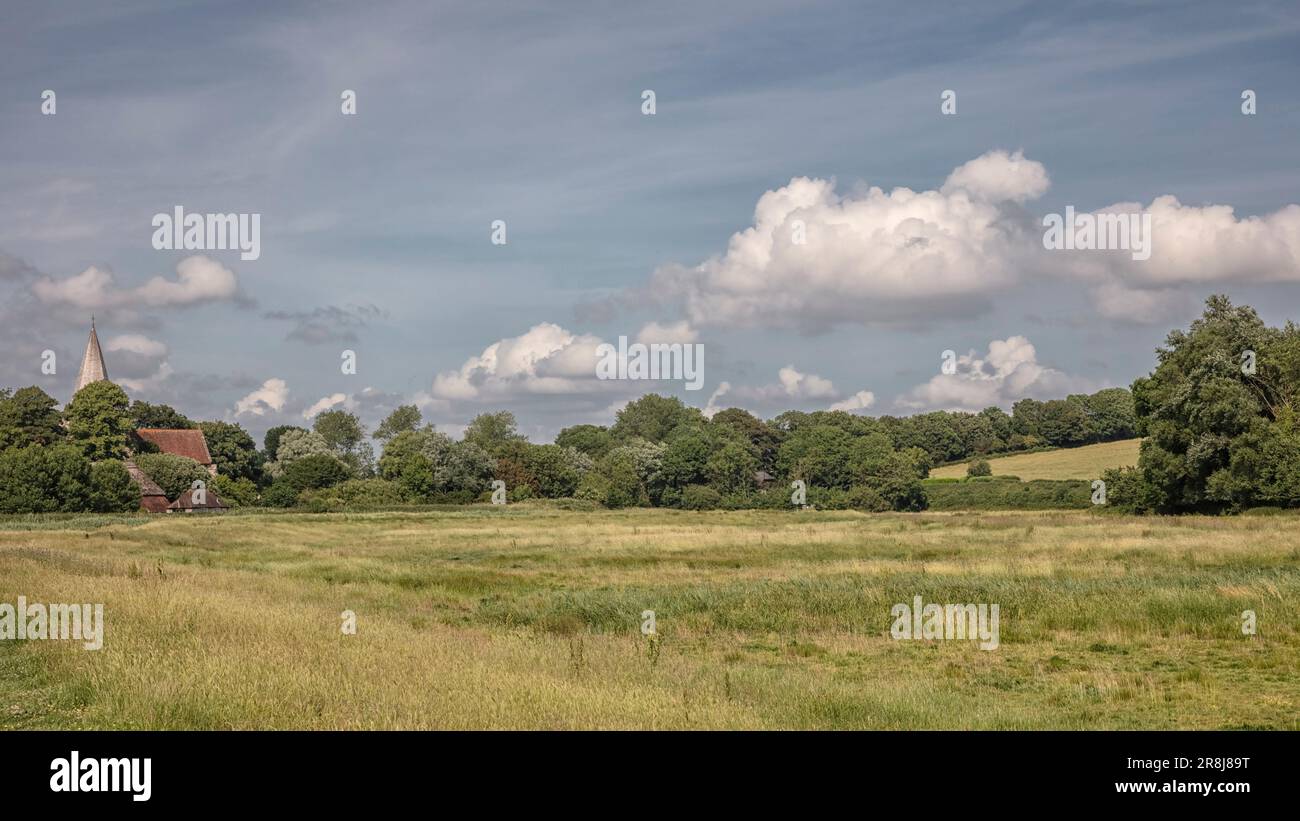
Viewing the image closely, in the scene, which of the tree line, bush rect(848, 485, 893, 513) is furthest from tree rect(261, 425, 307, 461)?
bush rect(848, 485, 893, 513)

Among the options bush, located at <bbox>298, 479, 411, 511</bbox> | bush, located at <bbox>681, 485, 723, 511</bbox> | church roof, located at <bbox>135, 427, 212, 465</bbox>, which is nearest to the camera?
bush, located at <bbox>298, 479, 411, 511</bbox>

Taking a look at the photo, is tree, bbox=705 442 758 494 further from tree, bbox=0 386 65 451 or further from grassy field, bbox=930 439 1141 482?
tree, bbox=0 386 65 451

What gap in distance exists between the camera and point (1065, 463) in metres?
130

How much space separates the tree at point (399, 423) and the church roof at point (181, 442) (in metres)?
61.2

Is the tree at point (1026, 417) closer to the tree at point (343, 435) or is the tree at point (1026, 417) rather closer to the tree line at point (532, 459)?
the tree line at point (532, 459)

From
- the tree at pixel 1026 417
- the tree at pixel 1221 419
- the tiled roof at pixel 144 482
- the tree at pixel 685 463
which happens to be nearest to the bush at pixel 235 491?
the tiled roof at pixel 144 482

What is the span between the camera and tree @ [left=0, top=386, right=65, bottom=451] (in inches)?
4018

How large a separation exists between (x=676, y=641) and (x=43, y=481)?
81731mm

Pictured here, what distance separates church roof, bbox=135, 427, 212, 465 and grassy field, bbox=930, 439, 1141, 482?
9181 cm

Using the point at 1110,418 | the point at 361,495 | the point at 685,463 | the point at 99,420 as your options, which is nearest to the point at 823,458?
the point at 685,463

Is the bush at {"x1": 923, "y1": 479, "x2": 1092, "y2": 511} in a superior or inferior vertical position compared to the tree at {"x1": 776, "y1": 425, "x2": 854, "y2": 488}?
inferior

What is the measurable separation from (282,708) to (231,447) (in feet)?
431

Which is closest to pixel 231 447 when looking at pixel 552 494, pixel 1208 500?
pixel 552 494
